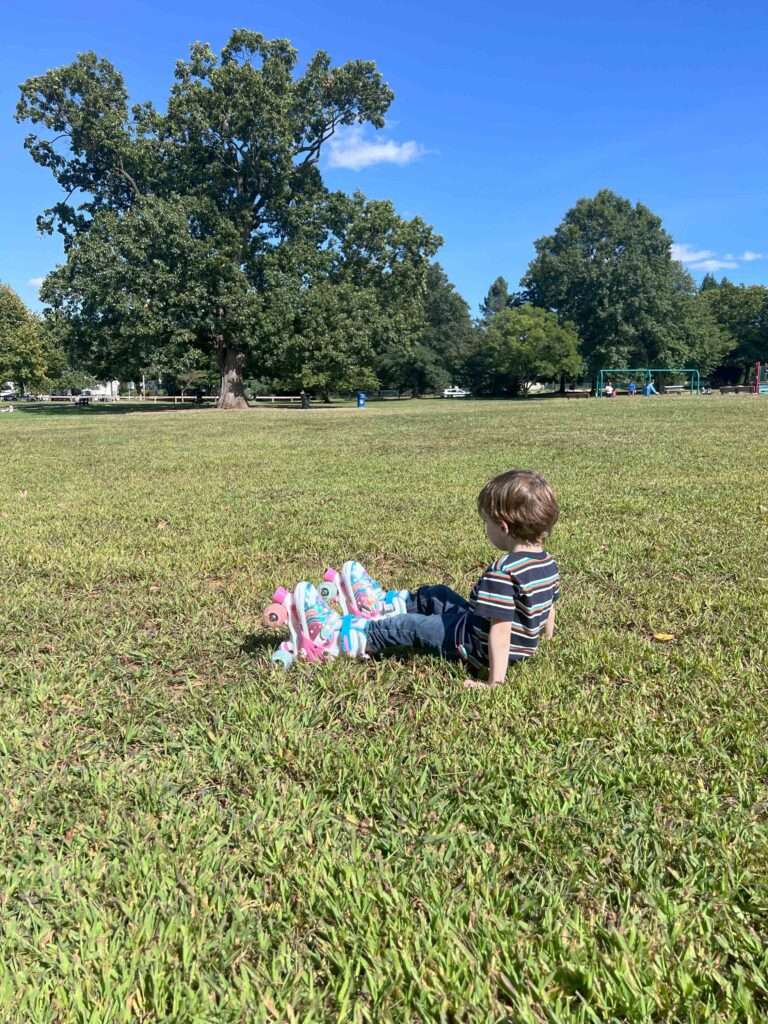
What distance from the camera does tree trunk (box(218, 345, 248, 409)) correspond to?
35344 millimetres

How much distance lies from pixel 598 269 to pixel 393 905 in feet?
212

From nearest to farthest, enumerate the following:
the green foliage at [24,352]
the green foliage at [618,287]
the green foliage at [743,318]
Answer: the green foliage at [24,352] → the green foliage at [618,287] → the green foliage at [743,318]

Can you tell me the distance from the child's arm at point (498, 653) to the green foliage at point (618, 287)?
60.6m

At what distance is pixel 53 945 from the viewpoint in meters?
1.63

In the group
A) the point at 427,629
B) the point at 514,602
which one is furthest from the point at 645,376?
the point at 514,602

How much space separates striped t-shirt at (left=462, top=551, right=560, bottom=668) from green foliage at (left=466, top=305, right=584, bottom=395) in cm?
5595

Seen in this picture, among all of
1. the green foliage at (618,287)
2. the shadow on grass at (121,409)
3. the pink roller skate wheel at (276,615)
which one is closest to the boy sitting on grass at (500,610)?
the pink roller skate wheel at (276,615)

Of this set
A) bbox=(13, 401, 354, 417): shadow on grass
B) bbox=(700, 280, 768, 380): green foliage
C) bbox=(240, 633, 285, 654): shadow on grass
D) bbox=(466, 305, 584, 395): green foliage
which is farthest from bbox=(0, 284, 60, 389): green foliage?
bbox=(700, 280, 768, 380): green foliage

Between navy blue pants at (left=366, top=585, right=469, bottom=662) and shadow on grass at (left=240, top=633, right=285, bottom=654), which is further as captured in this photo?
shadow on grass at (left=240, top=633, right=285, bottom=654)

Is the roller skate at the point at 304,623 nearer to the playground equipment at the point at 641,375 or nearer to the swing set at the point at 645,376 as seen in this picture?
the playground equipment at the point at 641,375

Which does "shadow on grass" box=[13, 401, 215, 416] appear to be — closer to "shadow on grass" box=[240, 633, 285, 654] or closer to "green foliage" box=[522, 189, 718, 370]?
"shadow on grass" box=[240, 633, 285, 654]

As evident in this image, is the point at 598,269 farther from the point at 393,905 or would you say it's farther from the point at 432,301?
the point at 393,905

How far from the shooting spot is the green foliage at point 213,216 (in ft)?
105

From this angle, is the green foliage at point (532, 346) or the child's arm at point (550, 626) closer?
the child's arm at point (550, 626)
